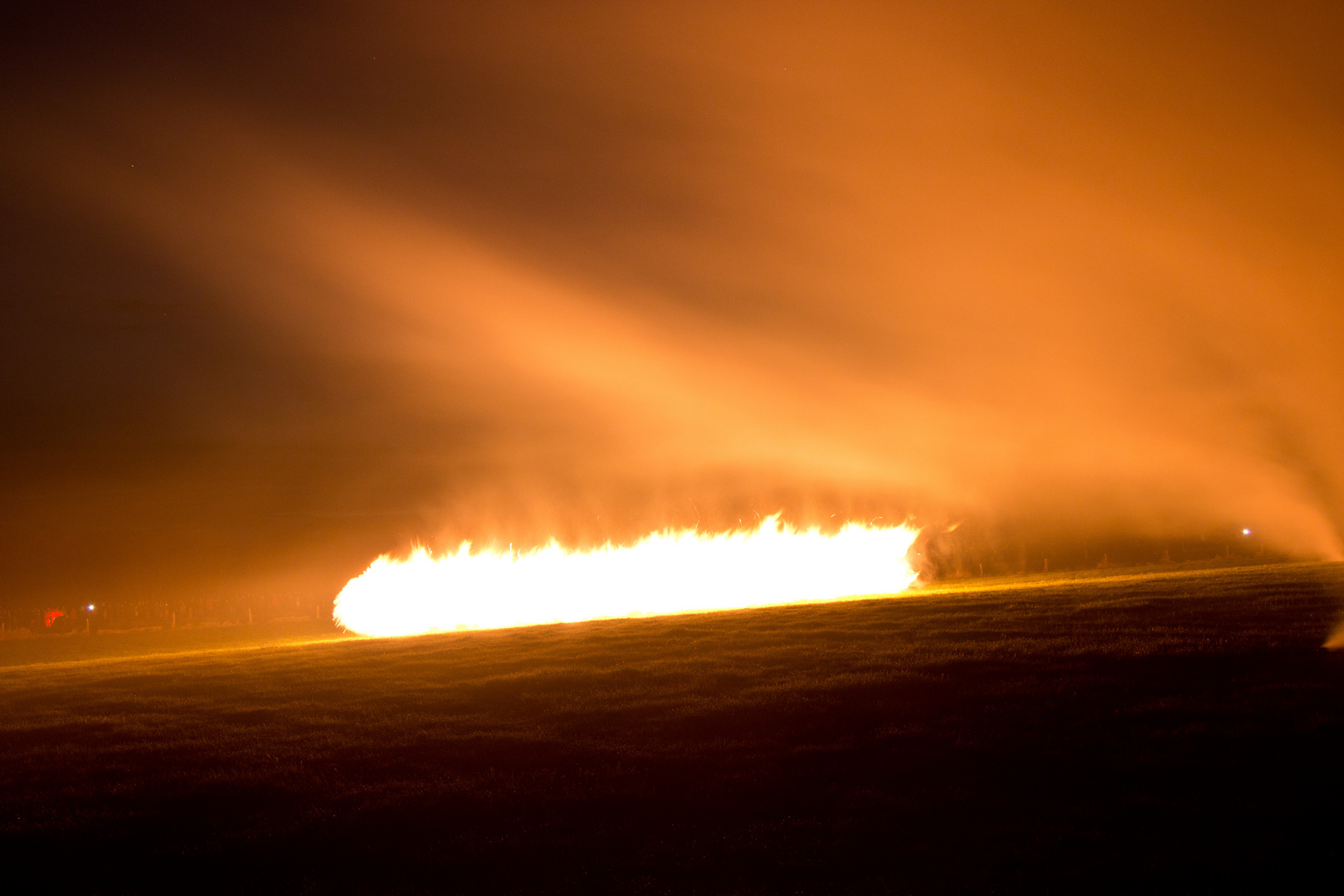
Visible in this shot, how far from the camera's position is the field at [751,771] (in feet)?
38.6

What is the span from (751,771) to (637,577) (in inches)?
1833

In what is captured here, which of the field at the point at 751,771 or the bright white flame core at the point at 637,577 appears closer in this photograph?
the field at the point at 751,771

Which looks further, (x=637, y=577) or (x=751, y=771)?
(x=637, y=577)

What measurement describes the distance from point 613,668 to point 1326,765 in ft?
61.3

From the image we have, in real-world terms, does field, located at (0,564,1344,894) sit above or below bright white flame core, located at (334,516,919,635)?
below

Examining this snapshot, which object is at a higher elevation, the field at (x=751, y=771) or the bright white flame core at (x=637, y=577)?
the bright white flame core at (x=637, y=577)

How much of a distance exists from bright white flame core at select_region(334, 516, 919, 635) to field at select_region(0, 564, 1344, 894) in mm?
27718

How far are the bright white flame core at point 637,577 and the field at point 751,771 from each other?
1091 inches

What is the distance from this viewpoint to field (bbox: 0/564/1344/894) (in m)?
11.8

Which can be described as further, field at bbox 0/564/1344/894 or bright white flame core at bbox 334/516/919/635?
bright white flame core at bbox 334/516/919/635

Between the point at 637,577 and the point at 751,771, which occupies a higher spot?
the point at 637,577

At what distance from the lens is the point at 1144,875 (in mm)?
10570

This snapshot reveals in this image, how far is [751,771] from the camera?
1578 centimetres

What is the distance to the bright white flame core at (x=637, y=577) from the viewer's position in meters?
58.0
